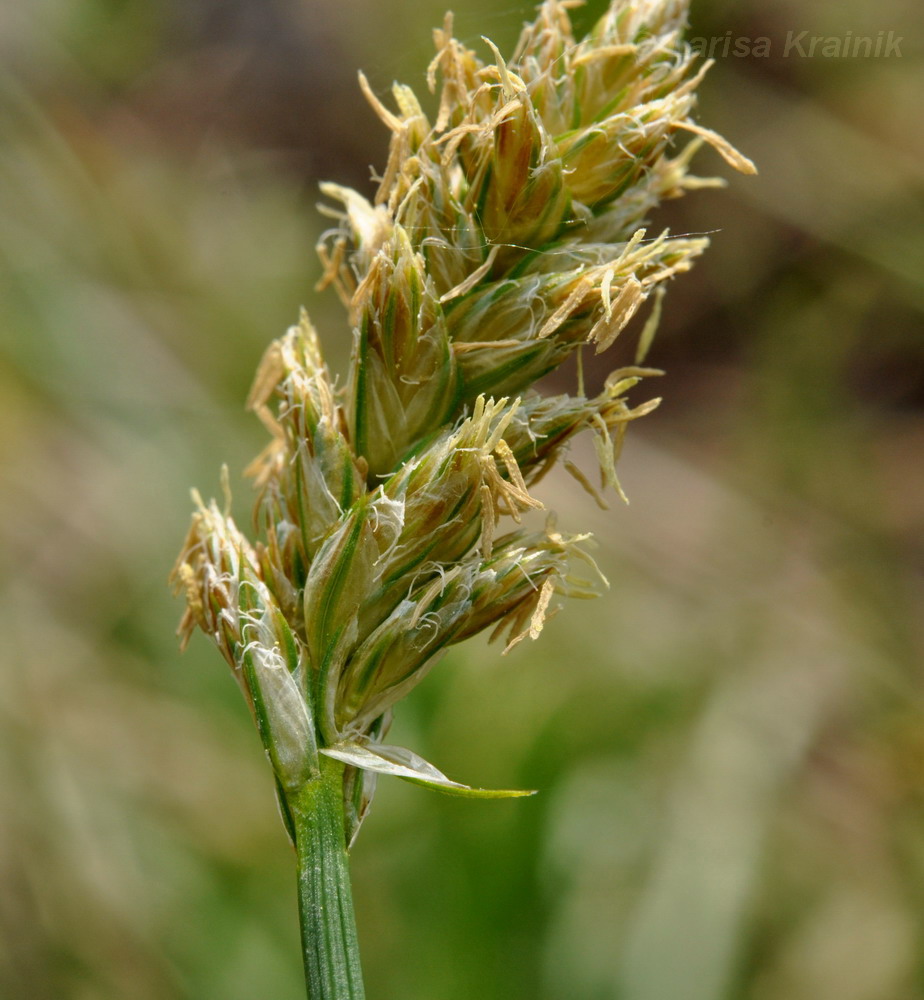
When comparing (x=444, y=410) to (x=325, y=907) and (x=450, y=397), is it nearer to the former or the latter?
(x=450, y=397)

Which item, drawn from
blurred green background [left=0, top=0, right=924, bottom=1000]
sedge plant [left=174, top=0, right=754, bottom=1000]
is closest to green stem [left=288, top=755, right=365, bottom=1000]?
sedge plant [left=174, top=0, right=754, bottom=1000]

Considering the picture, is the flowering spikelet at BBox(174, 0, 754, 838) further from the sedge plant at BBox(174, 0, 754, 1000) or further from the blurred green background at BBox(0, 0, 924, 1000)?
the blurred green background at BBox(0, 0, 924, 1000)

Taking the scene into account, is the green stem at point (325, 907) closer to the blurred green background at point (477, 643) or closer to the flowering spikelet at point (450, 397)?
the flowering spikelet at point (450, 397)

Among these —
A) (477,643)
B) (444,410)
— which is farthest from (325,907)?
(477,643)

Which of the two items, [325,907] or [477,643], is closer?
[325,907]

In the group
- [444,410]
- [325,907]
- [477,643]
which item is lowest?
[477,643]

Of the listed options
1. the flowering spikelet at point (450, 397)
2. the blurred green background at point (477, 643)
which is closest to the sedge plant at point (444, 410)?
the flowering spikelet at point (450, 397)
